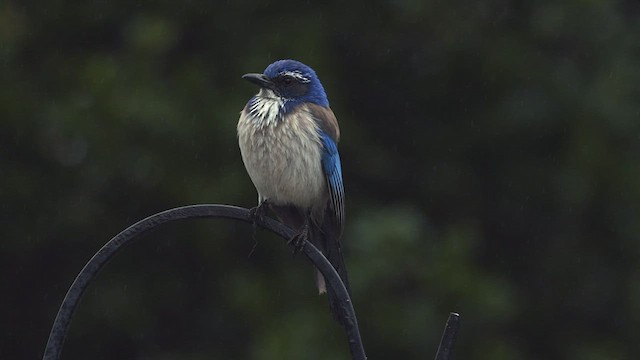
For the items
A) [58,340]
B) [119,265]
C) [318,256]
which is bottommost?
[119,265]

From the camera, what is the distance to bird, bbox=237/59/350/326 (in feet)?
14.4

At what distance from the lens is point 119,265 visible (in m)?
7.18

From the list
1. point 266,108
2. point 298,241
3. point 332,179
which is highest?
point 266,108

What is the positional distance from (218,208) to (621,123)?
13.8 ft

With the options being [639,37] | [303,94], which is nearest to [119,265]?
[303,94]

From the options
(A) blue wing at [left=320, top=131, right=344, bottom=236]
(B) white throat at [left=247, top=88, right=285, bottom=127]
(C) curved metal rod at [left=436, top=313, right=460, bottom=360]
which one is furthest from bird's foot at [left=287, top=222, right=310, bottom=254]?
(C) curved metal rod at [left=436, top=313, right=460, bottom=360]

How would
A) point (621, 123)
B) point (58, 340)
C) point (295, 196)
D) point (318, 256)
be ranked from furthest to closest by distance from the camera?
point (621, 123), point (295, 196), point (318, 256), point (58, 340)

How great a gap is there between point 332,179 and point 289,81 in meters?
0.42

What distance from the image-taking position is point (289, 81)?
181 inches

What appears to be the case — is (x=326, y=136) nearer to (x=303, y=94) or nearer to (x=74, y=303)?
(x=303, y=94)

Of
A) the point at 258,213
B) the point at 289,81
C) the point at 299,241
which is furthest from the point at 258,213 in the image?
the point at 289,81

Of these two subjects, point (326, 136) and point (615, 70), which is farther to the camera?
point (615, 70)

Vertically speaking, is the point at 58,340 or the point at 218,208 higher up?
the point at 218,208

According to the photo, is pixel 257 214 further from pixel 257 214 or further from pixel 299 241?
pixel 299 241
